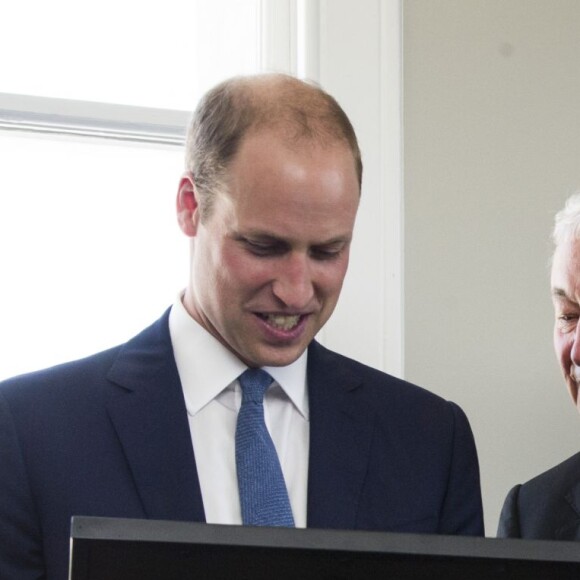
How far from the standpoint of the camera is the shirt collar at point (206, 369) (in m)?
1.54

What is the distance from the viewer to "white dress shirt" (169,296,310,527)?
1.49 meters

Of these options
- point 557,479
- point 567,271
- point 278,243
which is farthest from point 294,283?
point 557,479

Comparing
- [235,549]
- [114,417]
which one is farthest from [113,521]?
[114,417]

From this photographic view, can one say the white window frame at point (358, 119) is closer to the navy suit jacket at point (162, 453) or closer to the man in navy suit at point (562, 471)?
the man in navy suit at point (562, 471)

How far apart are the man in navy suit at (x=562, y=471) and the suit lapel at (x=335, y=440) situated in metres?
0.41

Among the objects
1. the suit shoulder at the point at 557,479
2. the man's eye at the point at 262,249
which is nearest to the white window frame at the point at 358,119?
the suit shoulder at the point at 557,479

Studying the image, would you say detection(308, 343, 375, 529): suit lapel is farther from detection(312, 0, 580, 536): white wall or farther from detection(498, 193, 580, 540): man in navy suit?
detection(312, 0, 580, 536): white wall

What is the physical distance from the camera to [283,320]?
57.8 inches

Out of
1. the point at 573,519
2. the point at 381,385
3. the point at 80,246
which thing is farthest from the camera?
the point at 80,246

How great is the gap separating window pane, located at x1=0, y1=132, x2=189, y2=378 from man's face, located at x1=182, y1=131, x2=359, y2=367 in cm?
74

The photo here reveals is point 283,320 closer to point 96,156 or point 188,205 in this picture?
point 188,205

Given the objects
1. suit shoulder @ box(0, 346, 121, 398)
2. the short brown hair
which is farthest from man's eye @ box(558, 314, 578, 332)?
suit shoulder @ box(0, 346, 121, 398)

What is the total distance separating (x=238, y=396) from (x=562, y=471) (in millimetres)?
656

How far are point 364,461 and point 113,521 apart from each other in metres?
0.79
